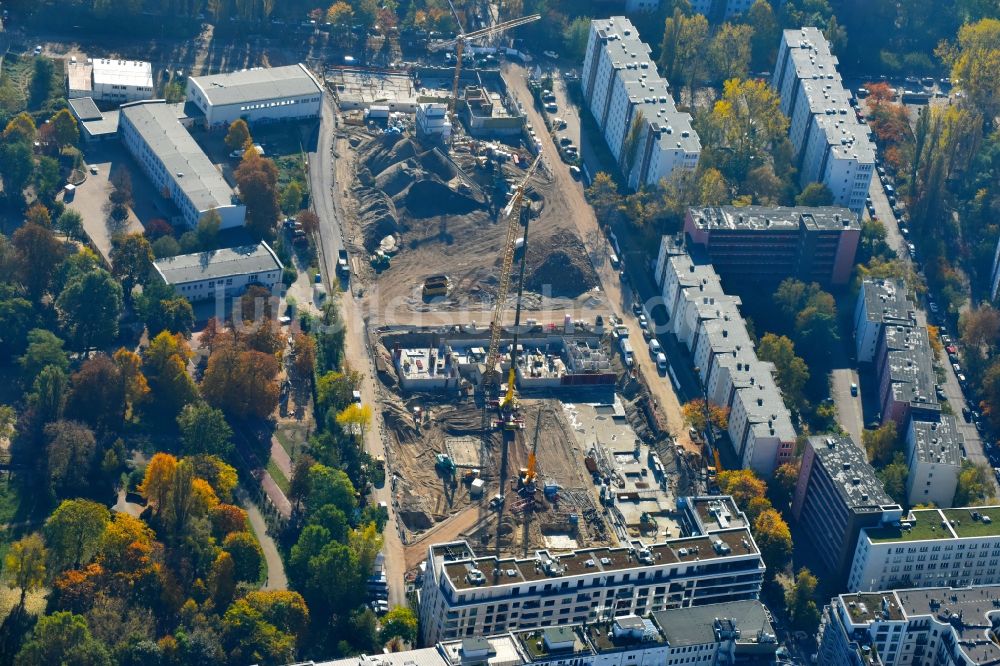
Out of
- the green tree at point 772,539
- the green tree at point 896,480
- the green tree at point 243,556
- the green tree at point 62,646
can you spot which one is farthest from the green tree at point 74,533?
the green tree at point 896,480

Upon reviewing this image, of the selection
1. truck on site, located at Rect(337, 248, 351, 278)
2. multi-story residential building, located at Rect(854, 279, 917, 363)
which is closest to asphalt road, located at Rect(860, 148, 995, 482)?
multi-story residential building, located at Rect(854, 279, 917, 363)

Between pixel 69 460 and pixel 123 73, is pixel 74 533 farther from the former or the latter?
pixel 123 73

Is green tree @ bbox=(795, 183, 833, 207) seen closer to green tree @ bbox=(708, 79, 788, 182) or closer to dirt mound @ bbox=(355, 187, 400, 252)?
green tree @ bbox=(708, 79, 788, 182)

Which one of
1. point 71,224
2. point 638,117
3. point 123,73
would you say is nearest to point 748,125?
point 638,117

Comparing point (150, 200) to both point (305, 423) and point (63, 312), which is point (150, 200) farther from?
point (305, 423)

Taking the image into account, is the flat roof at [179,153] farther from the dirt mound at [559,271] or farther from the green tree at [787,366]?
the green tree at [787,366]

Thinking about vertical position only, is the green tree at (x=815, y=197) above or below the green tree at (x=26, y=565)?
above
